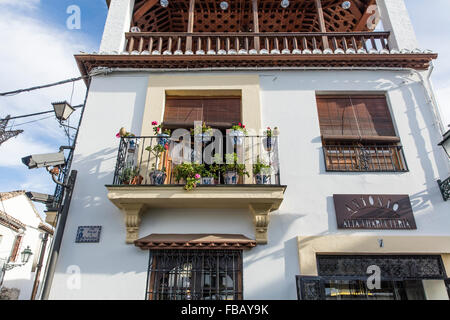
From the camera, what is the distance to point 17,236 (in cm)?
1755

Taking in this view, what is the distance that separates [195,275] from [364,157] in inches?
147

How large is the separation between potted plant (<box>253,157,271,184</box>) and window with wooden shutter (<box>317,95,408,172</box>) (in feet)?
3.99

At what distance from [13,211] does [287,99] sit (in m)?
19.5

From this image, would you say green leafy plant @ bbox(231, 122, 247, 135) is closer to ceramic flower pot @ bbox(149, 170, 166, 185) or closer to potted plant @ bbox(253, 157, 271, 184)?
potted plant @ bbox(253, 157, 271, 184)

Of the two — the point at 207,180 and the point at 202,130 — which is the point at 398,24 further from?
the point at 207,180

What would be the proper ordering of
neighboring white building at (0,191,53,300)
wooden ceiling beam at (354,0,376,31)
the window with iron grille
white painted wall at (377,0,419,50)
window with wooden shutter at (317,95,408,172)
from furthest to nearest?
neighboring white building at (0,191,53,300), wooden ceiling beam at (354,0,376,31), white painted wall at (377,0,419,50), window with wooden shutter at (317,95,408,172), the window with iron grille

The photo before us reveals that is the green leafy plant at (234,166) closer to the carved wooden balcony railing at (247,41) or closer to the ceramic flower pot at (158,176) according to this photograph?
the ceramic flower pot at (158,176)

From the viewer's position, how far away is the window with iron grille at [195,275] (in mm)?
4461

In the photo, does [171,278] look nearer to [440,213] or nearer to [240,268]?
[240,268]

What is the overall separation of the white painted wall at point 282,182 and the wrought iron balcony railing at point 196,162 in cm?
37

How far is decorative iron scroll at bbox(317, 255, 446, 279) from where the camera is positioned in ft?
15.0

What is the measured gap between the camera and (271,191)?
4.57 meters

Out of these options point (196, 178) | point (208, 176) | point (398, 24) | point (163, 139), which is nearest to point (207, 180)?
point (208, 176)

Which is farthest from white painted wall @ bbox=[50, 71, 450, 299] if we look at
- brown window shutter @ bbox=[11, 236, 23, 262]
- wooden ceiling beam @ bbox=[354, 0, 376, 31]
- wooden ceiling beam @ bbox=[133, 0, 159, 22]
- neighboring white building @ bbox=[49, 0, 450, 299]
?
brown window shutter @ bbox=[11, 236, 23, 262]
